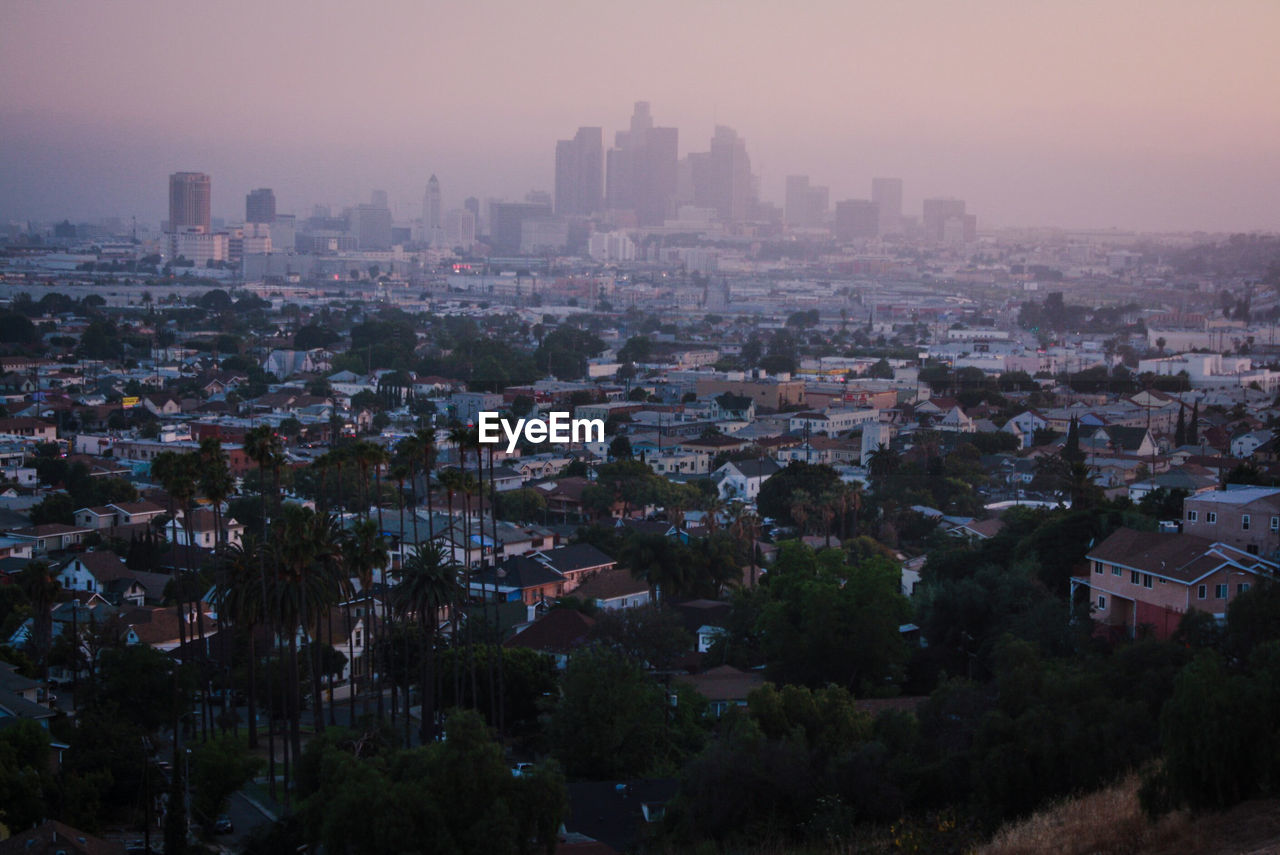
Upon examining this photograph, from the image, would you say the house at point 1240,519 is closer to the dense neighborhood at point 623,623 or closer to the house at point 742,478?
the dense neighborhood at point 623,623

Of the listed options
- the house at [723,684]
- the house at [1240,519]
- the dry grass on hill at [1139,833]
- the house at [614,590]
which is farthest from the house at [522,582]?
the dry grass on hill at [1139,833]

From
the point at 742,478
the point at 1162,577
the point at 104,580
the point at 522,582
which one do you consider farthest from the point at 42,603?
the point at 742,478

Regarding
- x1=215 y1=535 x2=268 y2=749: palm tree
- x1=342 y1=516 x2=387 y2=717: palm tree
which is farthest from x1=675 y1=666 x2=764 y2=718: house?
x1=215 y1=535 x2=268 y2=749: palm tree

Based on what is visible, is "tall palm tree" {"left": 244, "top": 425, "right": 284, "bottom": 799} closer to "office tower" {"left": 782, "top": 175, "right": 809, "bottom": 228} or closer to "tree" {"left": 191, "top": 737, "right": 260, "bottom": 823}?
"tree" {"left": 191, "top": 737, "right": 260, "bottom": 823}

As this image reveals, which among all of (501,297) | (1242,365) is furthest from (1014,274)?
(1242,365)

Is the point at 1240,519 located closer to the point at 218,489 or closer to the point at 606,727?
the point at 606,727
